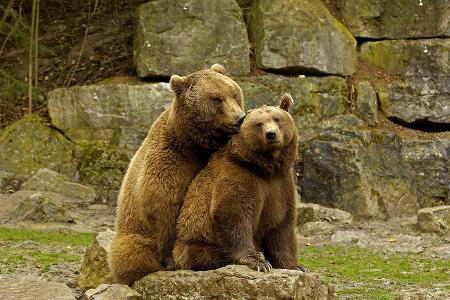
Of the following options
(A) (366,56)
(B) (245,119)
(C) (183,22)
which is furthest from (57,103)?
(B) (245,119)

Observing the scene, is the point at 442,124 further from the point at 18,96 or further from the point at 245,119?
the point at 245,119

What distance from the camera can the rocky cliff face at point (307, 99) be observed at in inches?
783

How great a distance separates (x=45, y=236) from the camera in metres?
15.4

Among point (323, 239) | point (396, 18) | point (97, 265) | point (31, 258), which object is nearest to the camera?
point (97, 265)

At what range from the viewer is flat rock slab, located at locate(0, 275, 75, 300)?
9.62 meters

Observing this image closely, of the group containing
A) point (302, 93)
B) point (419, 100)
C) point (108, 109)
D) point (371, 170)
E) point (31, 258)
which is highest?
point (302, 93)

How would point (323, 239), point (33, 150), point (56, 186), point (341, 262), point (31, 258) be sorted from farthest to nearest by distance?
point (33, 150) → point (56, 186) → point (323, 239) → point (341, 262) → point (31, 258)

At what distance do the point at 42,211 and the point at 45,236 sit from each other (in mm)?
1341

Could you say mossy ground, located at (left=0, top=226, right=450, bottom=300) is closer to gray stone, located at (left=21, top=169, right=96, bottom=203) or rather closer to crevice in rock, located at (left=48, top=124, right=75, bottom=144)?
gray stone, located at (left=21, top=169, right=96, bottom=203)

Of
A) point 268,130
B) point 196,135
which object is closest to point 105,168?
point 196,135

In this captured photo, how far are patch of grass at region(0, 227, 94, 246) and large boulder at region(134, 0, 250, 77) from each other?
5921 millimetres

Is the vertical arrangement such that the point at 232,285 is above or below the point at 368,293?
above

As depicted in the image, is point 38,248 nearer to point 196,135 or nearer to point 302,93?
point 196,135

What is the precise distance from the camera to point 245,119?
775 centimetres
